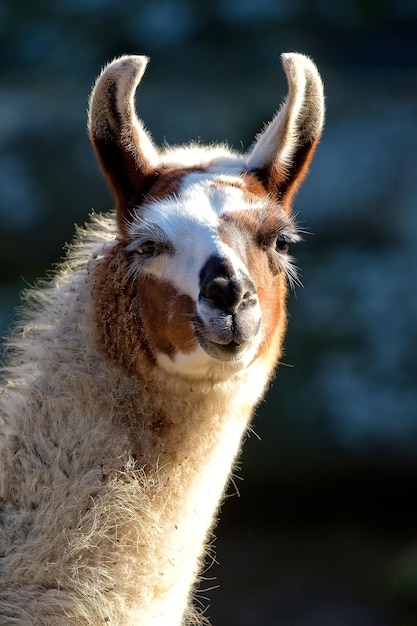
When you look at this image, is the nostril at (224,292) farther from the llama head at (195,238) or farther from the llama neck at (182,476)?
the llama neck at (182,476)

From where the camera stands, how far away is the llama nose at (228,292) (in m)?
3.10

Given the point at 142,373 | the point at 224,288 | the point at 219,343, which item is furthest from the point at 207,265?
the point at 142,373

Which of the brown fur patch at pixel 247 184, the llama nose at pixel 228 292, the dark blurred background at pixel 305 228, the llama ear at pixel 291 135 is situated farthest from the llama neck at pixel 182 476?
the dark blurred background at pixel 305 228

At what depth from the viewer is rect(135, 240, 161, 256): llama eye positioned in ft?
11.2

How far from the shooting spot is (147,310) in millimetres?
3445

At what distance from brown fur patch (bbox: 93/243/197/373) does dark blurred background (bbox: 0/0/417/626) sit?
16.0 ft

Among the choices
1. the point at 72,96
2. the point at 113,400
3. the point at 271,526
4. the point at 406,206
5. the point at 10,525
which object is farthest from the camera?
the point at 72,96

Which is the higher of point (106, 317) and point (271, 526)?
point (106, 317)

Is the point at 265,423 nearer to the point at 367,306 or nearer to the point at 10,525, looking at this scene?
the point at 367,306

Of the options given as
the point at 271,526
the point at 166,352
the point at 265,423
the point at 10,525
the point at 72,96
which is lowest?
the point at 271,526

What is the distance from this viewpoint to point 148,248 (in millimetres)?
3441

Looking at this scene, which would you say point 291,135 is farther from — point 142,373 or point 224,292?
point 142,373

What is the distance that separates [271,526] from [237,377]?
6.29 metres

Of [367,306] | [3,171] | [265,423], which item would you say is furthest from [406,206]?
[3,171]
